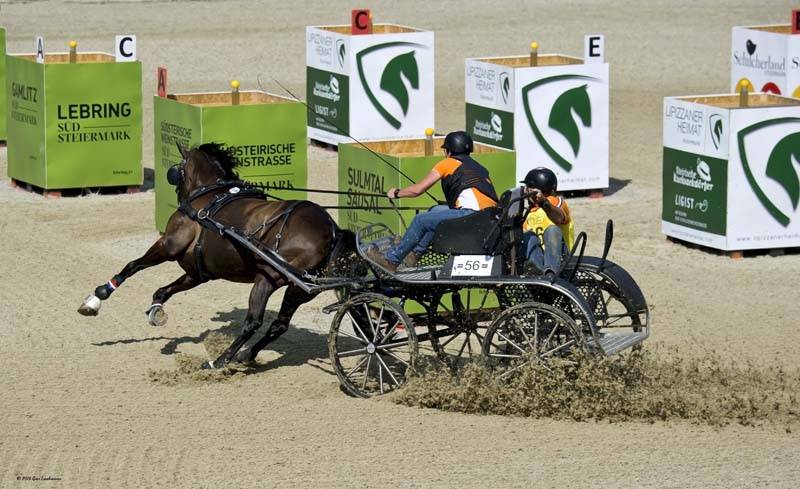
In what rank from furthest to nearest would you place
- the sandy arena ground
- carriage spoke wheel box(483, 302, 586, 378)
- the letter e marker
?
the letter e marker
carriage spoke wheel box(483, 302, 586, 378)
the sandy arena ground

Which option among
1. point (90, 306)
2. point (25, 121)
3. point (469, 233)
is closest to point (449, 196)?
point (469, 233)

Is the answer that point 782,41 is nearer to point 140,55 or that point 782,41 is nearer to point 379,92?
point 379,92

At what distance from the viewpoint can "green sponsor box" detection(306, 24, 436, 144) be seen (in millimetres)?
20766

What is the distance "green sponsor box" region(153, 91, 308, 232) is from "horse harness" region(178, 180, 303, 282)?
10.8 ft

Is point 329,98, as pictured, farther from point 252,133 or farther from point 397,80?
point 252,133

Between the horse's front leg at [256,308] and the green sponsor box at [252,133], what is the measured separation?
13.2 feet

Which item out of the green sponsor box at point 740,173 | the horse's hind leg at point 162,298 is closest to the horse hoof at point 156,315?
the horse's hind leg at point 162,298

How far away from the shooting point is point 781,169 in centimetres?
1549

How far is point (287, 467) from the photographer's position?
29.2 ft

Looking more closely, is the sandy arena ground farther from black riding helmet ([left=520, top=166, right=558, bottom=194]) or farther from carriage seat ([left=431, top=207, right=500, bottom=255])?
black riding helmet ([left=520, top=166, right=558, bottom=194])

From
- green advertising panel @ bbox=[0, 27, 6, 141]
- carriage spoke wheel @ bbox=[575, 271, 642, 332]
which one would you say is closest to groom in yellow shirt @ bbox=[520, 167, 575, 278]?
carriage spoke wheel @ bbox=[575, 271, 642, 332]

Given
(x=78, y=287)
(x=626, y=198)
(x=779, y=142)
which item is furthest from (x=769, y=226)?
(x=78, y=287)

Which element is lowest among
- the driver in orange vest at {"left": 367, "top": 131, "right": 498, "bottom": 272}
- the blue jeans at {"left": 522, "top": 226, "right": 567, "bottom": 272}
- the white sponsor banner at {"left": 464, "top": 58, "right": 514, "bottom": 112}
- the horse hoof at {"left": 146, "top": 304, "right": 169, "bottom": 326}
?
the horse hoof at {"left": 146, "top": 304, "right": 169, "bottom": 326}

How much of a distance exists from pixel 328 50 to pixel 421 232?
456 inches
